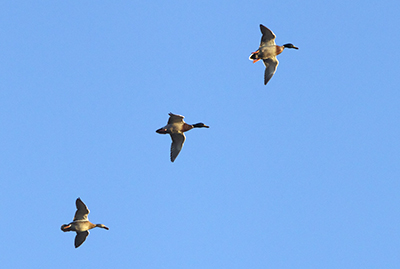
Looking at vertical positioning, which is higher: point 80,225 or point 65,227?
point 80,225

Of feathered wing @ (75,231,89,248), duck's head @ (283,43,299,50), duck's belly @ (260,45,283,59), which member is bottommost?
feathered wing @ (75,231,89,248)

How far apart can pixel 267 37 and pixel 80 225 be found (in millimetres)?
18555

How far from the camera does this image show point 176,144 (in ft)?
128

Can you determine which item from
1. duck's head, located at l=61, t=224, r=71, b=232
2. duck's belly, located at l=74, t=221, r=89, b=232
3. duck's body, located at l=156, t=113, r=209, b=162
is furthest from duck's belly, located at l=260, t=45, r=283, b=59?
duck's head, located at l=61, t=224, r=71, b=232

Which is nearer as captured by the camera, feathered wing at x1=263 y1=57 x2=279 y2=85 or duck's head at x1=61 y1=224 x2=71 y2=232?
duck's head at x1=61 y1=224 x2=71 y2=232

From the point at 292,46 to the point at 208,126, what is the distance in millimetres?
8820

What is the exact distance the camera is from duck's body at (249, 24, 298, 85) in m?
39.9

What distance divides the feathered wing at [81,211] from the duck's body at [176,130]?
6.82 metres

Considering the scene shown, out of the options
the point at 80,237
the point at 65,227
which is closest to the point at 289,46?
the point at 80,237

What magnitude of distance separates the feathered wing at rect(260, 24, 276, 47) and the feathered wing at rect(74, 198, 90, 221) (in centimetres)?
1683

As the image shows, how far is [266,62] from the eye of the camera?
40844mm

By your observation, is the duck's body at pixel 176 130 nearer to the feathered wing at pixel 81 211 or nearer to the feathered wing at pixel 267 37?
the feathered wing at pixel 81 211

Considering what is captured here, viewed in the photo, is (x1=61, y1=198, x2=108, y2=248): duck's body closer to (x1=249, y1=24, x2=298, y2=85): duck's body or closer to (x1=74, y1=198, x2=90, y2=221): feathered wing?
(x1=74, y1=198, x2=90, y2=221): feathered wing

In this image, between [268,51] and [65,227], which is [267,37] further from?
[65,227]
